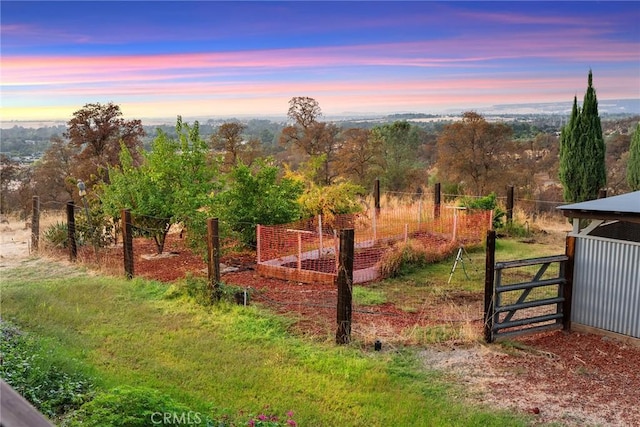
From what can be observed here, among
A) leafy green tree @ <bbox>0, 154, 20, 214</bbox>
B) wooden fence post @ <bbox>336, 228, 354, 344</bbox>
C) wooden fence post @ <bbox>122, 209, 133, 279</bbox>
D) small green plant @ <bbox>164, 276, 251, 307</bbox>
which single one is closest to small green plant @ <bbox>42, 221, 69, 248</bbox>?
wooden fence post @ <bbox>122, 209, 133, 279</bbox>

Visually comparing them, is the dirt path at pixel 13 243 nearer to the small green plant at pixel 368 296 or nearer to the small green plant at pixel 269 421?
the small green plant at pixel 368 296

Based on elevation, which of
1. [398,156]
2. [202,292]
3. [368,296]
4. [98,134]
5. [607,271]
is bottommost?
[368,296]

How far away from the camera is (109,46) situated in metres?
17.5

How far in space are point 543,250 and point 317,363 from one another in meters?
10.4

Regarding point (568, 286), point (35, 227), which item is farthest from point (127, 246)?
point (568, 286)

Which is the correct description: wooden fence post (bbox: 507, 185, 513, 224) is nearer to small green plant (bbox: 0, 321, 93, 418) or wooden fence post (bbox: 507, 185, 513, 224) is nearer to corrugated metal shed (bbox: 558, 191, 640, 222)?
corrugated metal shed (bbox: 558, 191, 640, 222)

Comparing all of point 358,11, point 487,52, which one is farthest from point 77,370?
point 487,52

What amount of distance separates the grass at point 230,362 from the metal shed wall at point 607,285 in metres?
2.31

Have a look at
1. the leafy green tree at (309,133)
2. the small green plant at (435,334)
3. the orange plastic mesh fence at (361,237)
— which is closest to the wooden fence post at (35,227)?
the orange plastic mesh fence at (361,237)

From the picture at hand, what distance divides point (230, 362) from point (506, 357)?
11.7ft

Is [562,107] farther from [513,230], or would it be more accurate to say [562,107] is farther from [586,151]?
[513,230]

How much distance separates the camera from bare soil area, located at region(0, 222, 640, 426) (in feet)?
19.3

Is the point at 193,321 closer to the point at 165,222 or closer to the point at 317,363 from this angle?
the point at 317,363

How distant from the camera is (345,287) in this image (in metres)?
7.68
